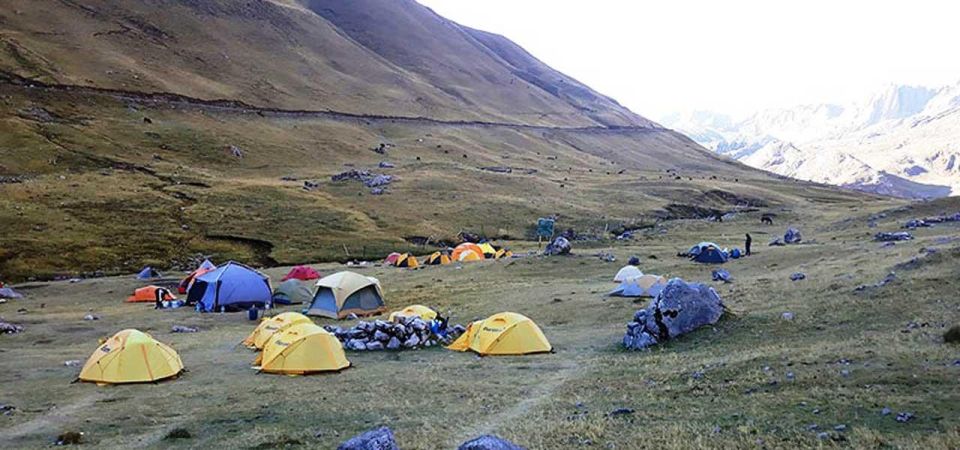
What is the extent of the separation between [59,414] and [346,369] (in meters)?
9.47

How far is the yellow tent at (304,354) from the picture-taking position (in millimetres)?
25344

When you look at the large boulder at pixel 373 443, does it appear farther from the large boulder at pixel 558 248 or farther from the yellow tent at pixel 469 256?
the yellow tent at pixel 469 256

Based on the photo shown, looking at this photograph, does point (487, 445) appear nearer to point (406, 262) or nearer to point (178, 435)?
point (178, 435)

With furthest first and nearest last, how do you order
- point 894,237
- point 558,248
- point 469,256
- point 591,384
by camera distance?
point 469,256, point 558,248, point 894,237, point 591,384

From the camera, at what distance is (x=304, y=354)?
1005 inches

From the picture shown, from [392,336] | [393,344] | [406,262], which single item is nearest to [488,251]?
[406,262]

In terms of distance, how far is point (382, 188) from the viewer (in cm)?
9581

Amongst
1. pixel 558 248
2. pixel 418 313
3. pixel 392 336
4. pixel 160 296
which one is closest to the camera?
pixel 392 336

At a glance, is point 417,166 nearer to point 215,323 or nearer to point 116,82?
point 116,82

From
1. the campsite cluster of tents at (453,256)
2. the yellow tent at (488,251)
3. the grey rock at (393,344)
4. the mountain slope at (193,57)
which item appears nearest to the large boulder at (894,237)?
the campsite cluster of tents at (453,256)

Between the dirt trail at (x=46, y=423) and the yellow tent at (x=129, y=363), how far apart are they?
2.41m

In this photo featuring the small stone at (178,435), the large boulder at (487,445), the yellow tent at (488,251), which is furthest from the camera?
the yellow tent at (488,251)

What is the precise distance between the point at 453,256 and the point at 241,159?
5947 cm

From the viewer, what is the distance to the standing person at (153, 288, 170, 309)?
43256mm
